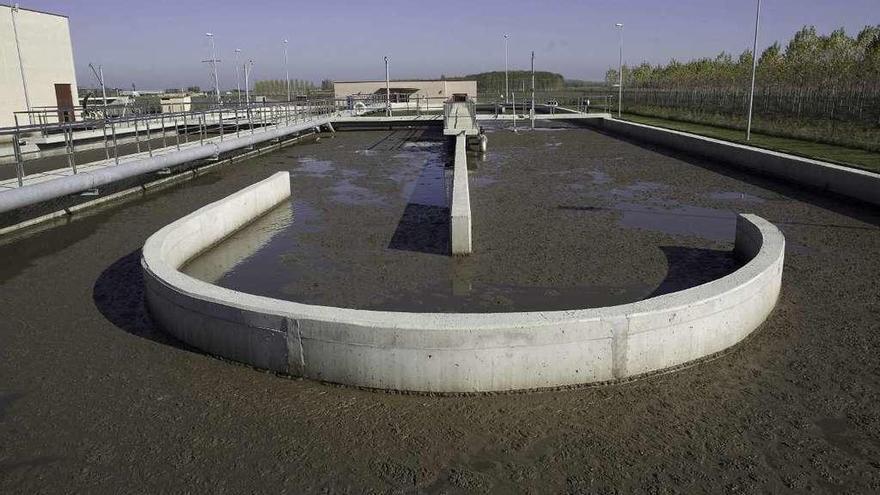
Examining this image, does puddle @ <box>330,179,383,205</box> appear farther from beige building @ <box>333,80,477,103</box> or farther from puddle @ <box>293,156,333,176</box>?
beige building @ <box>333,80,477,103</box>

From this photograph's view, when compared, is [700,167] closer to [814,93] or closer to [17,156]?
[17,156]

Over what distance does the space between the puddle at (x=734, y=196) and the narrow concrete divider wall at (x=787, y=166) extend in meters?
1.47

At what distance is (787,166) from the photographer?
47.2 feet

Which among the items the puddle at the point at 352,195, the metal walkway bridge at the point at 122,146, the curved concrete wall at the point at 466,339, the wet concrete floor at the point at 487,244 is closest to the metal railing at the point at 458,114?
the metal walkway bridge at the point at 122,146

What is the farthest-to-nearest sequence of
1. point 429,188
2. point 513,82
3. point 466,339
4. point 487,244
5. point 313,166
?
point 513,82 < point 313,166 < point 429,188 < point 487,244 < point 466,339

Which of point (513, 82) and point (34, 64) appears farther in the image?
point (513, 82)

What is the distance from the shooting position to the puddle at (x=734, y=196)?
1241 cm

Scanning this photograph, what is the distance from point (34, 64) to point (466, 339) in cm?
3277

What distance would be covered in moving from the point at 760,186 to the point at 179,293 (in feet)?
40.6

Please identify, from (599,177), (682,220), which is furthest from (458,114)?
(682,220)

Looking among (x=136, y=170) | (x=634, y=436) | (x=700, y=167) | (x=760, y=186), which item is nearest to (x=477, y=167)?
(x=700, y=167)

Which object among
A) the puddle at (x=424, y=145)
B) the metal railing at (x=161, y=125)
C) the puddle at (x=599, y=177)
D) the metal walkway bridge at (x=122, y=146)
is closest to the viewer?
the metal walkway bridge at (x=122, y=146)

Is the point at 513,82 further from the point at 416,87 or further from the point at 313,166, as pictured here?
the point at 313,166

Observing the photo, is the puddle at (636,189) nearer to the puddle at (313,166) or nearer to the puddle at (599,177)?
the puddle at (599,177)
